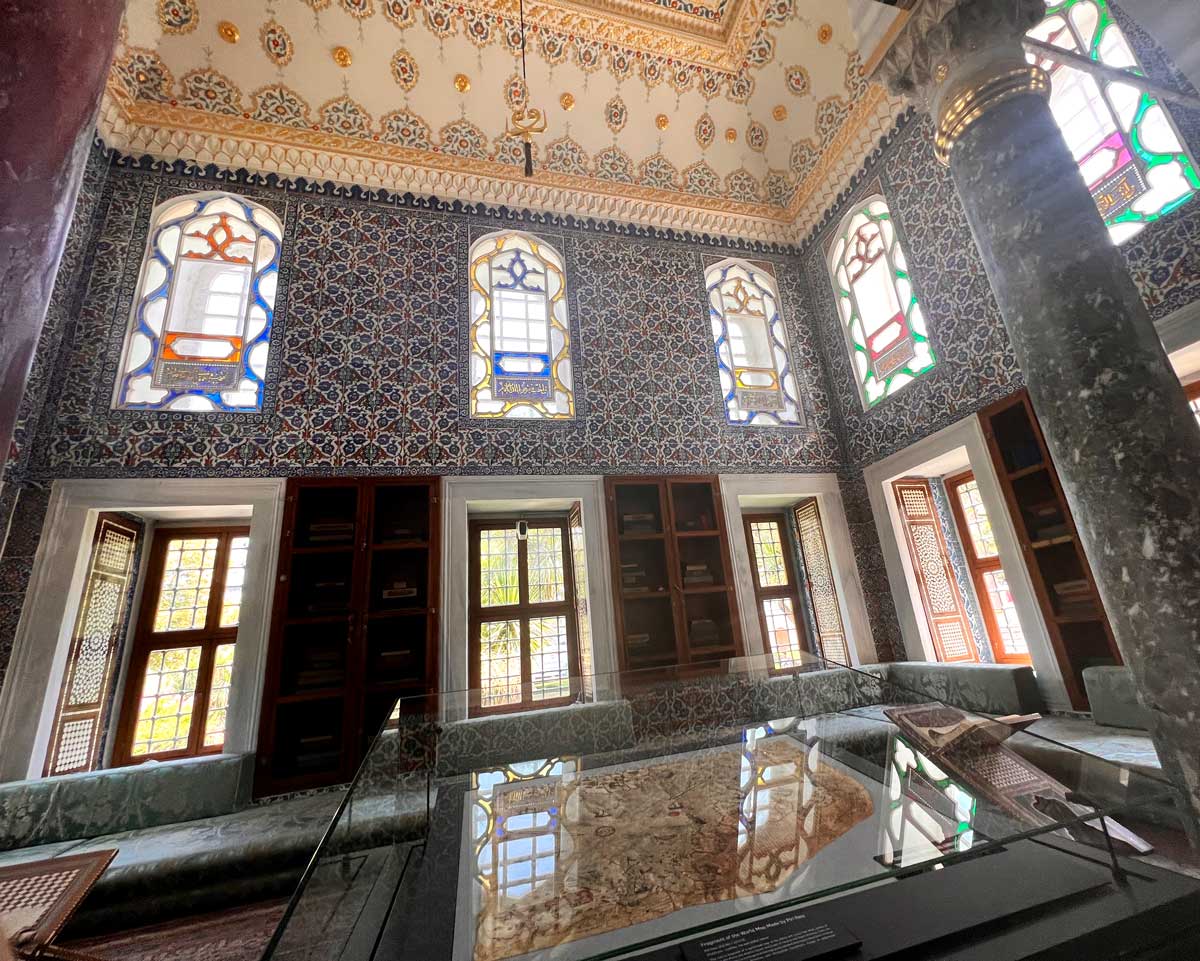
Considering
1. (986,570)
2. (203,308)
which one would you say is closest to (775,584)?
(986,570)

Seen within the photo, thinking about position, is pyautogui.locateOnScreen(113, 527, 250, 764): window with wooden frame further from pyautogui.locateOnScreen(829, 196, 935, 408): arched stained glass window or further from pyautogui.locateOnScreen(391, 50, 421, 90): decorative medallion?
pyautogui.locateOnScreen(829, 196, 935, 408): arched stained glass window

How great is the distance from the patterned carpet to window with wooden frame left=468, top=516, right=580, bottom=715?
188 cm

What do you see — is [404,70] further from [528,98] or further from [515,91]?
[528,98]

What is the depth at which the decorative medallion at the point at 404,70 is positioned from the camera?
4.77 m

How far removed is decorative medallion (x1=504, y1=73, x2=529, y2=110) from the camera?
504cm

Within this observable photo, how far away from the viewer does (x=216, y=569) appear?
4121mm

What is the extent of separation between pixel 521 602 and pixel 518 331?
2602 millimetres

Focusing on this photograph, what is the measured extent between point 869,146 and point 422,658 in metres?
6.22

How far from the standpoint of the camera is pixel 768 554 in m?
5.39

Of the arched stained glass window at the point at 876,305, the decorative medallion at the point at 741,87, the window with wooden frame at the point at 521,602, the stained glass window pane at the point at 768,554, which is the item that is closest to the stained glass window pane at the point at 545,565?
the window with wooden frame at the point at 521,602

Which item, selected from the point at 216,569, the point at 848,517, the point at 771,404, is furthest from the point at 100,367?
the point at 848,517

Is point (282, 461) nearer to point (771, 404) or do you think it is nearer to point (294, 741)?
Answer: point (294, 741)

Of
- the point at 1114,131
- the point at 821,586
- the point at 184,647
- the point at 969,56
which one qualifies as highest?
the point at 1114,131

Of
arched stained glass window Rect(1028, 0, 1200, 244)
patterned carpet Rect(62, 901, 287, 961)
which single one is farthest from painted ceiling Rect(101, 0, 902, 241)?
patterned carpet Rect(62, 901, 287, 961)
